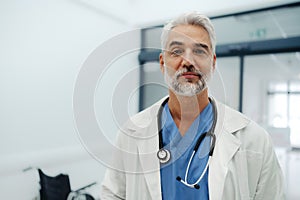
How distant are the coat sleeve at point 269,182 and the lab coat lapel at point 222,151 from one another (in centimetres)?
11

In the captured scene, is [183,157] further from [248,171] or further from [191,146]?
[248,171]

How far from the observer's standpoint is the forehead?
90cm

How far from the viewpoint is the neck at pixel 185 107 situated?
37.7 inches

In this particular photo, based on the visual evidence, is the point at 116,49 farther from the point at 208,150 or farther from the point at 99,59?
the point at 208,150

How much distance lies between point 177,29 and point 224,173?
0.54m

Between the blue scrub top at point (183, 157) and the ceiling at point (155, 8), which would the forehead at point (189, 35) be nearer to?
the blue scrub top at point (183, 157)

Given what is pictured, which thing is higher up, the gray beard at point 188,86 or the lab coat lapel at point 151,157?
the gray beard at point 188,86

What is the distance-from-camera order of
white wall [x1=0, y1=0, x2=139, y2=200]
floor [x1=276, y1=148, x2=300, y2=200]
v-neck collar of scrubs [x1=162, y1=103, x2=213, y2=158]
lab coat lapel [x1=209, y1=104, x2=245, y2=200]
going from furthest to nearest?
floor [x1=276, y1=148, x2=300, y2=200]
white wall [x1=0, y1=0, x2=139, y2=200]
v-neck collar of scrubs [x1=162, y1=103, x2=213, y2=158]
lab coat lapel [x1=209, y1=104, x2=245, y2=200]

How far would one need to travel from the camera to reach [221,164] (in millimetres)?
859

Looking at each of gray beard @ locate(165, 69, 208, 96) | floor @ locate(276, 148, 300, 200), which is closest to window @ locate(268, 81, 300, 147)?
floor @ locate(276, 148, 300, 200)

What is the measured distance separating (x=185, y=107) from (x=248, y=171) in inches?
12.6

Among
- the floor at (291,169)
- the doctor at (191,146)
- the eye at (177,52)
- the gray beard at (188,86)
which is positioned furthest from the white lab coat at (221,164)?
the floor at (291,169)

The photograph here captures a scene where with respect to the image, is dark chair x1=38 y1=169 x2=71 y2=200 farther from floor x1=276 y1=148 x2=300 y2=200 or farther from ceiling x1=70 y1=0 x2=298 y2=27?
floor x1=276 y1=148 x2=300 y2=200

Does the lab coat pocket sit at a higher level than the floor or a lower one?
higher
